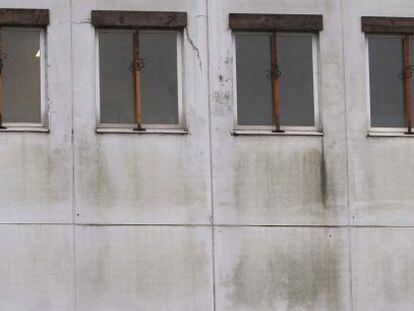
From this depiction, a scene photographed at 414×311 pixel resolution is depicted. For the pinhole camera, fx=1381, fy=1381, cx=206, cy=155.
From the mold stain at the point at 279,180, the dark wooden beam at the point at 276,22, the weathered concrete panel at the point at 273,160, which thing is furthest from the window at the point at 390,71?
the mold stain at the point at 279,180

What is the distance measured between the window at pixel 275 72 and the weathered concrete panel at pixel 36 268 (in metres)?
3.42

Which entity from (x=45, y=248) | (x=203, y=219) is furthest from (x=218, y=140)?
(x=45, y=248)

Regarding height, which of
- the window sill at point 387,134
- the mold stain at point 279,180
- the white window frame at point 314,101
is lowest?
the mold stain at point 279,180

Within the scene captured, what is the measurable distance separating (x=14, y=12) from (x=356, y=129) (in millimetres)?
5643

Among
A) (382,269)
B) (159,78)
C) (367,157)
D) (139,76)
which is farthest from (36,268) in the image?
(367,157)

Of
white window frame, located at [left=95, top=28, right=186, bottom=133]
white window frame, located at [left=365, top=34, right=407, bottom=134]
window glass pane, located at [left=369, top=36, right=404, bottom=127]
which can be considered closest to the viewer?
white window frame, located at [left=95, top=28, right=186, bottom=133]

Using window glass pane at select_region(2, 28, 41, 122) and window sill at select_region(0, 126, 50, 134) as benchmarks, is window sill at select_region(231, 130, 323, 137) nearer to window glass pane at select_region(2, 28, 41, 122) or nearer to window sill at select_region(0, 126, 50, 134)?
window sill at select_region(0, 126, 50, 134)

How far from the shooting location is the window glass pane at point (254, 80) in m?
21.7

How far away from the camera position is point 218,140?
21.4m

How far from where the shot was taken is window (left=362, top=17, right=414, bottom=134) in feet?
72.4

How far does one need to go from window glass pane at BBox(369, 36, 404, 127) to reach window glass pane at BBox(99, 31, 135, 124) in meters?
3.87

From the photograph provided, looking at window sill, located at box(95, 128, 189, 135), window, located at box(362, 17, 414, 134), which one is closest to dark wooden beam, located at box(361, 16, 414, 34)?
window, located at box(362, 17, 414, 134)

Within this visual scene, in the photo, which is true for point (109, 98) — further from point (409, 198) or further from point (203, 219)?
point (409, 198)

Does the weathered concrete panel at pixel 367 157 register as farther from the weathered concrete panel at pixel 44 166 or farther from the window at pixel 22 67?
the window at pixel 22 67
